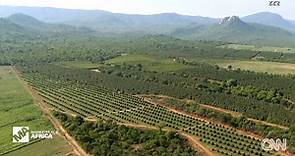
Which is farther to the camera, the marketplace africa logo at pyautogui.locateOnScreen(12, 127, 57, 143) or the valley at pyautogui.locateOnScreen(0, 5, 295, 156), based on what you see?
the marketplace africa logo at pyautogui.locateOnScreen(12, 127, 57, 143)

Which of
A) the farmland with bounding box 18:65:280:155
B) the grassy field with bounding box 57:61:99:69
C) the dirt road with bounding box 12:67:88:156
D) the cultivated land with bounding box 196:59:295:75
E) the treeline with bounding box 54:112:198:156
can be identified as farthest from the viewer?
the grassy field with bounding box 57:61:99:69

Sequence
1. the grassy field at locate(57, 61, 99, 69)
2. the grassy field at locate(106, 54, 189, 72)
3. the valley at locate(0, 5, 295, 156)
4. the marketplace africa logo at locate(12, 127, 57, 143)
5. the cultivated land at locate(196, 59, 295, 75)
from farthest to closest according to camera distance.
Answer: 1. the grassy field at locate(57, 61, 99, 69)
2. the grassy field at locate(106, 54, 189, 72)
3. the cultivated land at locate(196, 59, 295, 75)
4. the marketplace africa logo at locate(12, 127, 57, 143)
5. the valley at locate(0, 5, 295, 156)

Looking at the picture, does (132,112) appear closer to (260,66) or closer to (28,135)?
(28,135)

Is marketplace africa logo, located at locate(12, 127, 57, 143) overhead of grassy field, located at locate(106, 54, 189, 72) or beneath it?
overhead

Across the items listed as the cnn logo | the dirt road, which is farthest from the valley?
the cnn logo

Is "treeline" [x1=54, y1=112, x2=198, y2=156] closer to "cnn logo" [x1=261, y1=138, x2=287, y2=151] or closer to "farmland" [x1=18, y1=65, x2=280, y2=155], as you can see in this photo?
"farmland" [x1=18, y1=65, x2=280, y2=155]

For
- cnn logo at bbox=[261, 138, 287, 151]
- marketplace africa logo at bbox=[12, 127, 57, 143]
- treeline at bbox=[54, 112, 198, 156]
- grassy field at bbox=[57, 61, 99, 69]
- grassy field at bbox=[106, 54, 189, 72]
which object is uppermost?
cnn logo at bbox=[261, 138, 287, 151]
